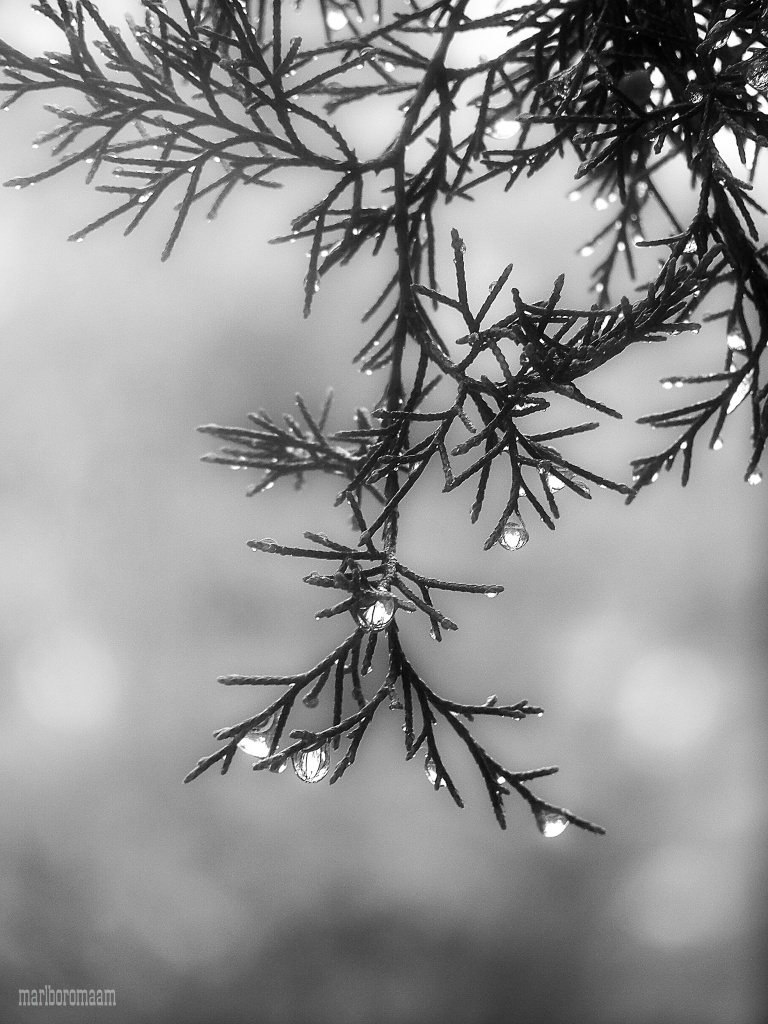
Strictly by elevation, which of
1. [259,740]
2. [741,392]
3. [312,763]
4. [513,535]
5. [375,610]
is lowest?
[312,763]

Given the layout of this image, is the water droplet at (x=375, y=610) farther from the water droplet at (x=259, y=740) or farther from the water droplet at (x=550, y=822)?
the water droplet at (x=550, y=822)

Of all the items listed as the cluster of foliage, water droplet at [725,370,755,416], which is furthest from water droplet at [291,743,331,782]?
water droplet at [725,370,755,416]

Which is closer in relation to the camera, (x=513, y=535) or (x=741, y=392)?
(x=513, y=535)

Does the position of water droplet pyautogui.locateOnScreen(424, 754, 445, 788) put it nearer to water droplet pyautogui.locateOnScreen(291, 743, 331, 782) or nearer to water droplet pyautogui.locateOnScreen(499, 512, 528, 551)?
water droplet pyautogui.locateOnScreen(291, 743, 331, 782)

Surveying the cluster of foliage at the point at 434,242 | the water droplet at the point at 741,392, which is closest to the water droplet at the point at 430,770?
the cluster of foliage at the point at 434,242

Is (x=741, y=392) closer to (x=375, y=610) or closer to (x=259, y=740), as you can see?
(x=375, y=610)

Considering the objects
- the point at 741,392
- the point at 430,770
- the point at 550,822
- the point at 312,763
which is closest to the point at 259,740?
the point at 312,763

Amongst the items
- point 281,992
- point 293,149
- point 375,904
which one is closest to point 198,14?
point 293,149
